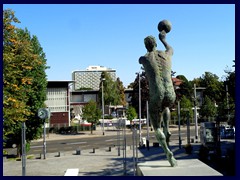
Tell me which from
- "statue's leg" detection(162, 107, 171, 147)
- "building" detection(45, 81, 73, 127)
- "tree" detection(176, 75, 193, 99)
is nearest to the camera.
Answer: "statue's leg" detection(162, 107, 171, 147)

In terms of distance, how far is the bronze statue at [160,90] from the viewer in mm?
10039

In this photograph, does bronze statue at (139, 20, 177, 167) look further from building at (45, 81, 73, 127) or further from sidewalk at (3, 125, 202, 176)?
building at (45, 81, 73, 127)

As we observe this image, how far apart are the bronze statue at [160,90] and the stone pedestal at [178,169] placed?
335 mm

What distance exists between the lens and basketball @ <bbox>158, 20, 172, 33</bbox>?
35.0 feet

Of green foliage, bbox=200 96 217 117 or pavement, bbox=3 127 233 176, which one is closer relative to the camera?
pavement, bbox=3 127 233 176

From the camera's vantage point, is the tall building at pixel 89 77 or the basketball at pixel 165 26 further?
the tall building at pixel 89 77

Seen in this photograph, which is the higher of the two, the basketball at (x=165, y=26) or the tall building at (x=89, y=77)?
the tall building at (x=89, y=77)

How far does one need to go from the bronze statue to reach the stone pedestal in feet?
1.10

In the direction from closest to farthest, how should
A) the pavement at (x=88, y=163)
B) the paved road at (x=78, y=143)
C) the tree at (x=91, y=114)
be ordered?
the pavement at (x=88, y=163) < the paved road at (x=78, y=143) < the tree at (x=91, y=114)

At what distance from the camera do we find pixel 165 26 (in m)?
10.7

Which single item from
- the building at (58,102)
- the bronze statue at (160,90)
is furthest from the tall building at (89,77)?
the bronze statue at (160,90)

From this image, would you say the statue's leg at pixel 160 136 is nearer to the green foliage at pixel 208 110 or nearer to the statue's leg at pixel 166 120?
the statue's leg at pixel 166 120

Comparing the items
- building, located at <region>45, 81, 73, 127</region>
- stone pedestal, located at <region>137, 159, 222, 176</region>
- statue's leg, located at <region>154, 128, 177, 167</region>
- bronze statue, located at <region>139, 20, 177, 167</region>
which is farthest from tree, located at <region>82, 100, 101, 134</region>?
statue's leg, located at <region>154, 128, 177, 167</region>

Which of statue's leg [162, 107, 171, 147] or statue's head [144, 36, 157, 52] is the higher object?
statue's head [144, 36, 157, 52]
